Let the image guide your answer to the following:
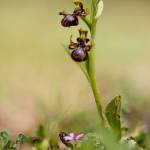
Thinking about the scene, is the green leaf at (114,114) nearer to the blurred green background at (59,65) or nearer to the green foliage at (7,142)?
the green foliage at (7,142)

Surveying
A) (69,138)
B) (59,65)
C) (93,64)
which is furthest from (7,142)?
(59,65)

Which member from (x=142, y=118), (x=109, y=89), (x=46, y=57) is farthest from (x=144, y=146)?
(x=46, y=57)

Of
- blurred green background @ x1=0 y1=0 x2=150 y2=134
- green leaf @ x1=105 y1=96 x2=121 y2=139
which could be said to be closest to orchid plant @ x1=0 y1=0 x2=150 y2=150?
green leaf @ x1=105 y1=96 x2=121 y2=139

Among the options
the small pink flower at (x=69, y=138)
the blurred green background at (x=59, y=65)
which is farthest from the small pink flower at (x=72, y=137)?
the blurred green background at (x=59, y=65)

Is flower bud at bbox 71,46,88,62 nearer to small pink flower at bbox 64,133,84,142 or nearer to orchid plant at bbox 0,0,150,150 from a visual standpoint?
orchid plant at bbox 0,0,150,150

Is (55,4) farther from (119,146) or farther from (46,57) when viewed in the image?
(119,146)
